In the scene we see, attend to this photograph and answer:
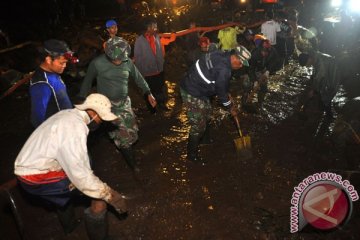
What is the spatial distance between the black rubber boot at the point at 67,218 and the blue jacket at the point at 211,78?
2466 millimetres

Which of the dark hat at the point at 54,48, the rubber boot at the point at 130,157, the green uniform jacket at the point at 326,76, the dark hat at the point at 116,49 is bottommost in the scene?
the rubber boot at the point at 130,157

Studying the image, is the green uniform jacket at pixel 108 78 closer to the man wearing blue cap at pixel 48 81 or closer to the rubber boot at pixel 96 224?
the man wearing blue cap at pixel 48 81

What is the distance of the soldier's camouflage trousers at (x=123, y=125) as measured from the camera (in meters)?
4.37

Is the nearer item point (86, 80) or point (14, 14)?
point (86, 80)

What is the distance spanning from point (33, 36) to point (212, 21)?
8874mm

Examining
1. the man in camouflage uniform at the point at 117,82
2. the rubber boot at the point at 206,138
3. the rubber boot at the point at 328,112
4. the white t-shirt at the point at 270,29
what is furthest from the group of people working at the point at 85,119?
the white t-shirt at the point at 270,29

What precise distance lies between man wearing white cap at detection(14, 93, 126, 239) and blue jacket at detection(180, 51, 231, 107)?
6.63ft

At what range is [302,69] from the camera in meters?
9.91

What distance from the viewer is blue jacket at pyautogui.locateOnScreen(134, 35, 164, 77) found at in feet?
20.7

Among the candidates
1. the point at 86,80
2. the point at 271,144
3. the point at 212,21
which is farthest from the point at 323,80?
the point at 212,21

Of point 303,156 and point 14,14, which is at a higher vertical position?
point 14,14

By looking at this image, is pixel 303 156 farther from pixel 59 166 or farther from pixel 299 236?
pixel 59 166

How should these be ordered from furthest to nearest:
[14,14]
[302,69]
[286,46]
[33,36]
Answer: [14,14] → [33,36] → [302,69] → [286,46]

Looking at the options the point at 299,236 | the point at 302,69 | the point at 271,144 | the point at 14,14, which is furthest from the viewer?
the point at 14,14
